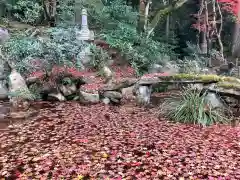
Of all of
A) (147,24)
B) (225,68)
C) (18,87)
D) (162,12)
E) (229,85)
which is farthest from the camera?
(147,24)

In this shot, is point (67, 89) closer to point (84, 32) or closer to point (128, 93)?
point (128, 93)

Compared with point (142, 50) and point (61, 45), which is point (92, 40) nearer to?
point (142, 50)

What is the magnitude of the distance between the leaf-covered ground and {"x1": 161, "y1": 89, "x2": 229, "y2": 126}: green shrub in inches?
10.3

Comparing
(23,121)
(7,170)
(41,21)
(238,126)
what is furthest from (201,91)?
(41,21)

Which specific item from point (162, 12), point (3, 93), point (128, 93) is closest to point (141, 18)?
point (162, 12)

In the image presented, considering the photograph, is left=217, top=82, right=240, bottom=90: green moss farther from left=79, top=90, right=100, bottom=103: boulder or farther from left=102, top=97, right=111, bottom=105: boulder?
left=79, top=90, right=100, bottom=103: boulder

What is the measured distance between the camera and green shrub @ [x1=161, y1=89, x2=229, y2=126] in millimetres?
6309

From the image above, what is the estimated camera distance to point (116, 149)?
4.81m

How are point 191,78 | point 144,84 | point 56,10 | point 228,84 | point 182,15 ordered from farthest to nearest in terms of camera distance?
point 182,15 < point 56,10 < point 144,84 < point 191,78 < point 228,84

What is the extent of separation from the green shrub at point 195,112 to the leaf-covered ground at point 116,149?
0.86 feet

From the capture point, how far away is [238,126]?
6.20 m

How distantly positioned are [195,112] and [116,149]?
2306 millimetres

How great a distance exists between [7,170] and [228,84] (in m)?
5.04

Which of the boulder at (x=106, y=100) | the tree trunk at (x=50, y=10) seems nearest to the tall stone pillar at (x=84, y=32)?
the tree trunk at (x=50, y=10)
